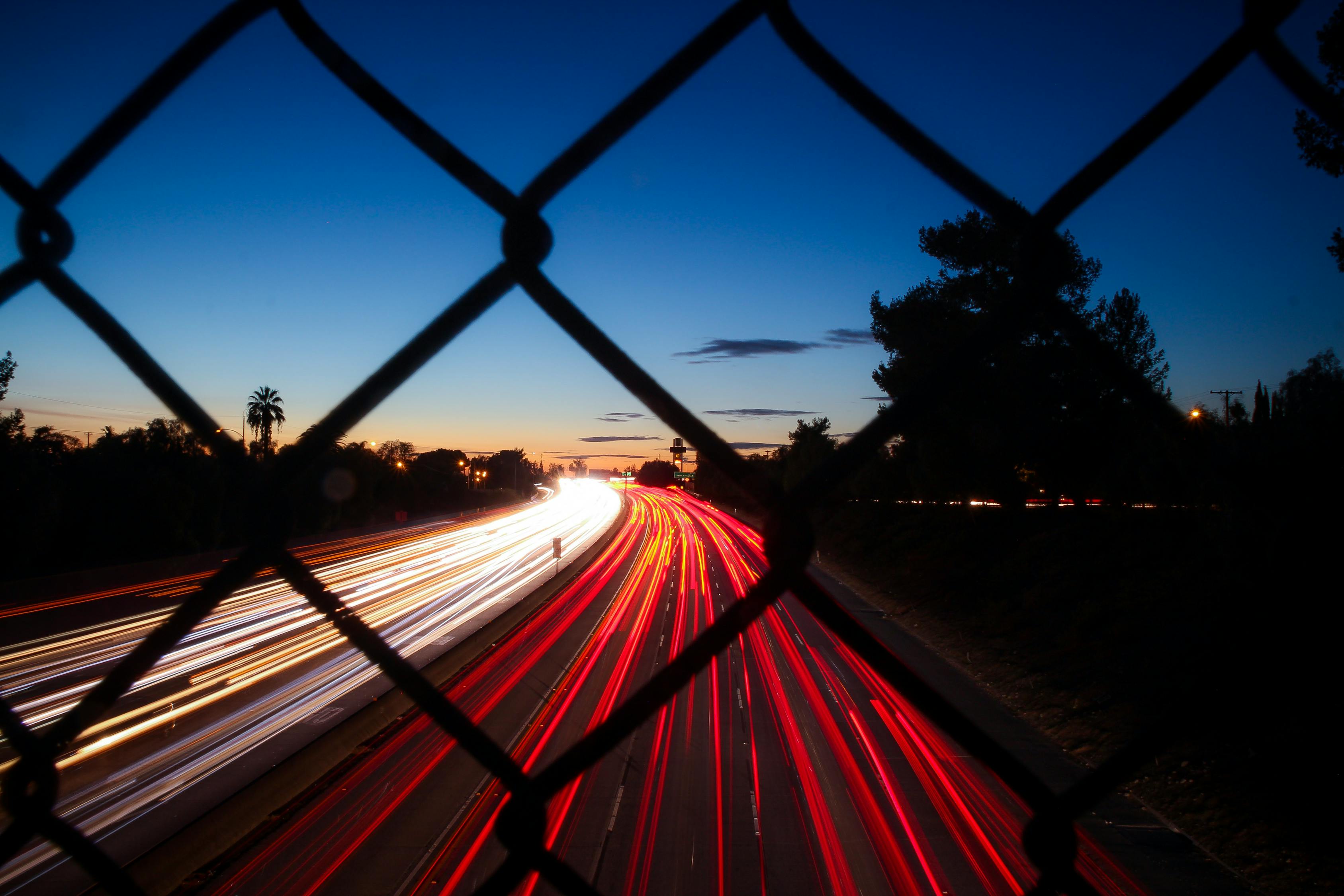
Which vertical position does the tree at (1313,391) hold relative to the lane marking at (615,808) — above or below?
above

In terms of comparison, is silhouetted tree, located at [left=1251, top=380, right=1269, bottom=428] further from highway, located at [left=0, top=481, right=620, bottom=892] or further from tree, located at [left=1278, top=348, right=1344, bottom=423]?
highway, located at [left=0, top=481, right=620, bottom=892]

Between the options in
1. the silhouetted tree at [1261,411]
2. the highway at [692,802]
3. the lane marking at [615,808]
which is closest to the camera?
the silhouetted tree at [1261,411]

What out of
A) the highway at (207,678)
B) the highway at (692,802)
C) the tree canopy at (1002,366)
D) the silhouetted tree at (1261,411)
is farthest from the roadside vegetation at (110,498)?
the silhouetted tree at (1261,411)

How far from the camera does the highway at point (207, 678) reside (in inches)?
484

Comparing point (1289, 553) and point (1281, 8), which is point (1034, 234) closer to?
point (1281, 8)

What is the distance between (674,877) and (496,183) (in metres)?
13.3

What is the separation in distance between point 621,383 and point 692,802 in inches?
605

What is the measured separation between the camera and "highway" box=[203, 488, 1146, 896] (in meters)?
11.9

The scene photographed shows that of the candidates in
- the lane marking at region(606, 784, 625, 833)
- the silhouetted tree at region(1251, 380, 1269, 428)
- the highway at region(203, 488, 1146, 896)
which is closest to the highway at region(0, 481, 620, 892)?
the highway at region(203, 488, 1146, 896)

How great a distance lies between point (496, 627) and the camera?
2616cm

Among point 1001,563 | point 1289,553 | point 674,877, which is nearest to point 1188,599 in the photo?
point 1001,563

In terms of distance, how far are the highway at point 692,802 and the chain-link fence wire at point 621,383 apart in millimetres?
6998

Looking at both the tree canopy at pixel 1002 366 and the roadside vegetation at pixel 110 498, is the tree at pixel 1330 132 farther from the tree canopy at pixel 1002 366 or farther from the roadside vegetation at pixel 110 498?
the roadside vegetation at pixel 110 498

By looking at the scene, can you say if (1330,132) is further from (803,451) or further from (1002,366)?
(803,451)
